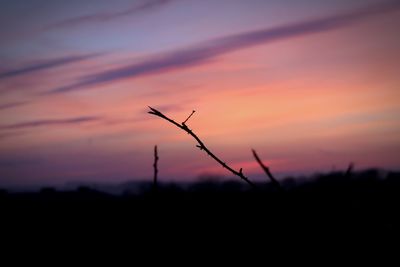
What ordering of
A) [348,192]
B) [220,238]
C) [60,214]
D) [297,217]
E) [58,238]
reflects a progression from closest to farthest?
[297,217], [348,192], [220,238], [58,238], [60,214]

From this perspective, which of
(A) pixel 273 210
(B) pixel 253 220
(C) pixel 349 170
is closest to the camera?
(C) pixel 349 170

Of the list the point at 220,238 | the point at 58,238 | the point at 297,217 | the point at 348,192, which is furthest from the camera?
the point at 58,238

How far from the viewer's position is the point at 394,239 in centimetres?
212

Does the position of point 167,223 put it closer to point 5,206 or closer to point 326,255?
point 326,255

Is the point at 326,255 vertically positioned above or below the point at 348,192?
below

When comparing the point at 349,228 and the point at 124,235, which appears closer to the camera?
the point at 349,228

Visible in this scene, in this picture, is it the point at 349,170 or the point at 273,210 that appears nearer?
the point at 349,170

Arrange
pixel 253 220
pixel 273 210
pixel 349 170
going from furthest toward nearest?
pixel 253 220, pixel 273 210, pixel 349 170

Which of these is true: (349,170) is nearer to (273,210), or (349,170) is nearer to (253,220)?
(273,210)

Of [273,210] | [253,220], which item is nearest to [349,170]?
[273,210]

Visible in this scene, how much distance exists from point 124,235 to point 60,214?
9.02ft

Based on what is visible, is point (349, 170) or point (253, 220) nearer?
point (349, 170)

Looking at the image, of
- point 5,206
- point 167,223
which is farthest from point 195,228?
point 5,206

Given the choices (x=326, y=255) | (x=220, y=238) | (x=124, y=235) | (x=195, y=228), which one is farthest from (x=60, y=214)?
(x=326, y=255)
